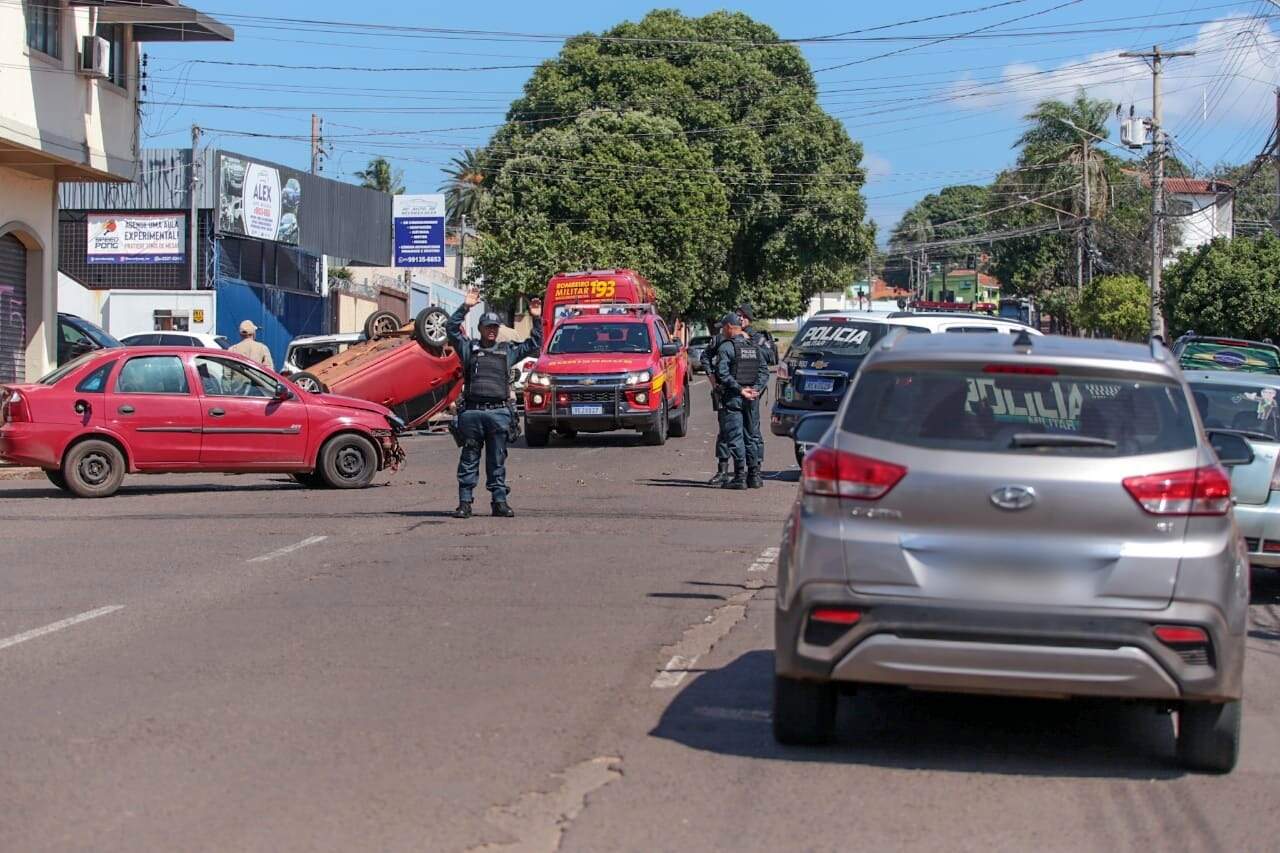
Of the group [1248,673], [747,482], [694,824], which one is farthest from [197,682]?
[747,482]

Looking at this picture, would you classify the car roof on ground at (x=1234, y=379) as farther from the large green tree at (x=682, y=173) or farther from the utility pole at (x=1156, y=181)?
the large green tree at (x=682, y=173)

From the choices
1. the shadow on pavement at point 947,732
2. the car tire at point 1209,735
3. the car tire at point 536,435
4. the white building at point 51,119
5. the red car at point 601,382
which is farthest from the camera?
the car tire at point 536,435

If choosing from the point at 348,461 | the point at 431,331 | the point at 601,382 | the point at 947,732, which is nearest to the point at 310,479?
the point at 348,461

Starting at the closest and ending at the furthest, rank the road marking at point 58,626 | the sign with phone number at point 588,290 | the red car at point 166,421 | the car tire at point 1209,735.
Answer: the car tire at point 1209,735
the road marking at point 58,626
the red car at point 166,421
the sign with phone number at point 588,290

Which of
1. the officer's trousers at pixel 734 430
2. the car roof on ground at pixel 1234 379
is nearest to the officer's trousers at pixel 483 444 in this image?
the officer's trousers at pixel 734 430

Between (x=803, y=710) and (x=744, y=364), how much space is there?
36.0 ft

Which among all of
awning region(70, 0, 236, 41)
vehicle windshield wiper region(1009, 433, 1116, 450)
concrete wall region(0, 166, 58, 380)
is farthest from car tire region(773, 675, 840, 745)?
concrete wall region(0, 166, 58, 380)

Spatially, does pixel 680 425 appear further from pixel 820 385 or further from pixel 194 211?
pixel 194 211

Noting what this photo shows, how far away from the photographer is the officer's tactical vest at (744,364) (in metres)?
17.0

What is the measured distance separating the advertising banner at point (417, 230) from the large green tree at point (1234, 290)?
2322 centimetres

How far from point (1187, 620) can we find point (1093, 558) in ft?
1.33

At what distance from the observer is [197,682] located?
7.59 metres

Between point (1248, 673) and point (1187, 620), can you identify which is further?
point (1248, 673)

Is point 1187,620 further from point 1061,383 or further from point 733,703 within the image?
point 733,703
